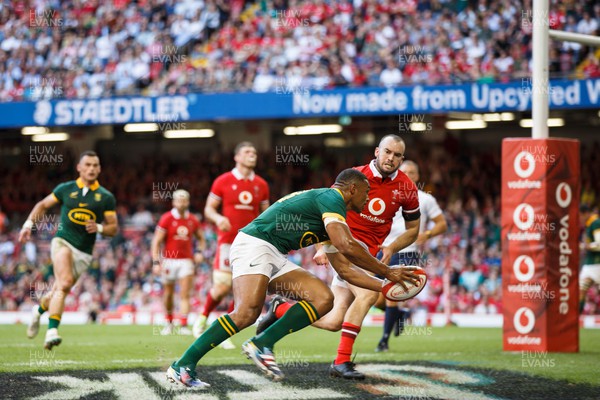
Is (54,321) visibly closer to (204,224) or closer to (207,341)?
(207,341)

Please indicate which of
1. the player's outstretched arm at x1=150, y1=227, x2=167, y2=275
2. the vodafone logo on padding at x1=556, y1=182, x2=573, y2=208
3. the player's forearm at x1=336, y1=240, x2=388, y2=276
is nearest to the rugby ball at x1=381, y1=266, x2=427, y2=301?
the player's forearm at x1=336, y1=240, x2=388, y2=276

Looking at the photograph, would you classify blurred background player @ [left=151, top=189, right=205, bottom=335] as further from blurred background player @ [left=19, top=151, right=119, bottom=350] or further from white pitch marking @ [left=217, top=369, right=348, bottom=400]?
white pitch marking @ [left=217, top=369, right=348, bottom=400]

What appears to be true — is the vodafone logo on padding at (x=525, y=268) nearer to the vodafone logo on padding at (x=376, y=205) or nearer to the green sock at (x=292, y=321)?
the vodafone logo on padding at (x=376, y=205)

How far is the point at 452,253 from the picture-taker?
2297cm

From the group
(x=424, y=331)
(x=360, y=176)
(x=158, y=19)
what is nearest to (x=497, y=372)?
(x=360, y=176)

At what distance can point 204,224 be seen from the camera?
85.3 ft

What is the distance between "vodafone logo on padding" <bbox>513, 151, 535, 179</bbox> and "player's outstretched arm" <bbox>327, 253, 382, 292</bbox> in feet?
14.6

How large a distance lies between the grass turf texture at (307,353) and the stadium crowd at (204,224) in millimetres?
5876

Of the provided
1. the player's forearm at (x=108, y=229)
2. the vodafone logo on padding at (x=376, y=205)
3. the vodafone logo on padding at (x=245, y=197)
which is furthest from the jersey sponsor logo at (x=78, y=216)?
the vodafone logo on padding at (x=376, y=205)

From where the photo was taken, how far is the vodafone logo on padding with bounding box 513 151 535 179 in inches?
468

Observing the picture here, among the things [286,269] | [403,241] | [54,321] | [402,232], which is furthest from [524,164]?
[54,321]

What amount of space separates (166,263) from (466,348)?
6288mm

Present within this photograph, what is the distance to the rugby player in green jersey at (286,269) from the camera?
7688 millimetres

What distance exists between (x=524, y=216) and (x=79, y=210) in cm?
579
